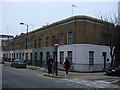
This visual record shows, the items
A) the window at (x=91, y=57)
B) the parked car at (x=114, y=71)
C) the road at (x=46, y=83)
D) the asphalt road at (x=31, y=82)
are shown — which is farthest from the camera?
the window at (x=91, y=57)

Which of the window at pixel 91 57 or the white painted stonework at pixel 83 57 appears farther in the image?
the window at pixel 91 57

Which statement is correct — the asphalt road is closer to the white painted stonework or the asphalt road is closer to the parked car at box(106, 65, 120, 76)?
the parked car at box(106, 65, 120, 76)

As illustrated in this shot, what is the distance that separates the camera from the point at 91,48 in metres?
23.7

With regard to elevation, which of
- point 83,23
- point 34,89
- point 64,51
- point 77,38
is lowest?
point 34,89

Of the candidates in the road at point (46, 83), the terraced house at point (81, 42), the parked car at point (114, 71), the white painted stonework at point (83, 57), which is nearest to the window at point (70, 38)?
the terraced house at point (81, 42)

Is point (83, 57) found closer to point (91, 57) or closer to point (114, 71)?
point (91, 57)

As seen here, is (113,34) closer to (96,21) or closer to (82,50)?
(96,21)

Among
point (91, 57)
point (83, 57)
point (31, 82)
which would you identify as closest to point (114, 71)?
point (83, 57)

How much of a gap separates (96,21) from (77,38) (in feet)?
13.0

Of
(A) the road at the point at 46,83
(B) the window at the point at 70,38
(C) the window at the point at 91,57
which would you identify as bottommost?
(A) the road at the point at 46,83

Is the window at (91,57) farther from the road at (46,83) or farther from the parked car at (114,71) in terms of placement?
the road at (46,83)

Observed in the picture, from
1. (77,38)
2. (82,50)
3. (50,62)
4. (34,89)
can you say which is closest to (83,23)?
(77,38)

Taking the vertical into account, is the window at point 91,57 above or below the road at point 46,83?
above

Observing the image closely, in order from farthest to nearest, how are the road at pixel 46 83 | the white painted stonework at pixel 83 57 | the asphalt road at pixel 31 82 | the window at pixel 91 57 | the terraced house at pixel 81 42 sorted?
the window at pixel 91 57 → the terraced house at pixel 81 42 → the white painted stonework at pixel 83 57 → the road at pixel 46 83 → the asphalt road at pixel 31 82
